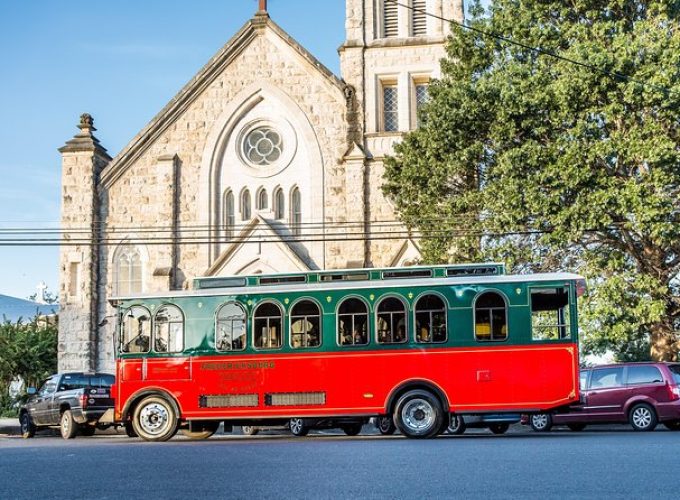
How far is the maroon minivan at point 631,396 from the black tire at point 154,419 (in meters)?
7.91

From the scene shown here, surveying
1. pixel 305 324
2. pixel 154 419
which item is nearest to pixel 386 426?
pixel 305 324

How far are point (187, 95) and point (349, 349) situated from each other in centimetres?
1996

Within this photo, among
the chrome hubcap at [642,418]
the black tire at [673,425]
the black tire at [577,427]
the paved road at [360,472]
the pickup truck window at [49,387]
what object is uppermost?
the pickup truck window at [49,387]

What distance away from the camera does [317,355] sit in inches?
686

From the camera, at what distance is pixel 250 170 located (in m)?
34.2

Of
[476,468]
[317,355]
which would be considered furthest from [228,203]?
[476,468]

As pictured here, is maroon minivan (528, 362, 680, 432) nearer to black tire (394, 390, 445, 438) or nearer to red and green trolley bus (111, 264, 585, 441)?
red and green trolley bus (111, 264, 585, 441)

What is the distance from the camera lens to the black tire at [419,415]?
55.0 ft

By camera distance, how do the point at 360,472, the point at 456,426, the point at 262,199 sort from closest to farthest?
the point at 360,472 < the point at 456,426 < the point at 262,199

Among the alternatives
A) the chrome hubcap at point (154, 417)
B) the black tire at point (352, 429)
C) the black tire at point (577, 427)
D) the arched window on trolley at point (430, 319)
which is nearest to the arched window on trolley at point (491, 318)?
the arched window on trolley at point (430, 319)

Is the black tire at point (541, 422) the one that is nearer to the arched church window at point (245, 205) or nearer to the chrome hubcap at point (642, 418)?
the chrome hubcap at point (642, 418)

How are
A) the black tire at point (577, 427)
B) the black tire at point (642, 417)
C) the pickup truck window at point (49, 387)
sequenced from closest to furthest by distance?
the black tire at point (642, 417) < the black tire at point (577, 427) < the pickup truck window at point (49, 387)

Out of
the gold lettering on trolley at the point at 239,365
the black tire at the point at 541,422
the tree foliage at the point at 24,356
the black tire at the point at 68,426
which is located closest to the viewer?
the gold lettering on trolley at the point at 239,365

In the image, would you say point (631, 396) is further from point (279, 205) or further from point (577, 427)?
point (279, 205)
